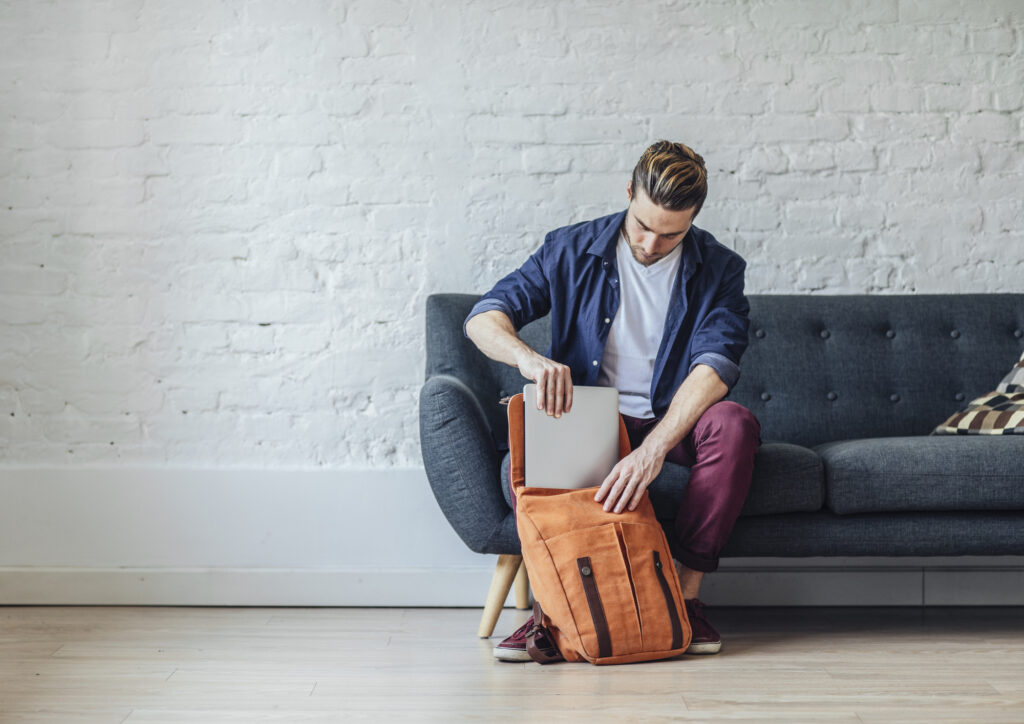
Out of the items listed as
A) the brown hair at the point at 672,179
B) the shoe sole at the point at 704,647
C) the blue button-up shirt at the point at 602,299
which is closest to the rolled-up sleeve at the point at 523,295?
the blue button-up shirt at the point at 602,299

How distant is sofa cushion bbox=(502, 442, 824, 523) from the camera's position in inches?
79.5

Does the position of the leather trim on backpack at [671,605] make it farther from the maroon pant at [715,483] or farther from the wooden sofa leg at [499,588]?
the wooden sofa leg at [499,588]

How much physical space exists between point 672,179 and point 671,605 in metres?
0.85

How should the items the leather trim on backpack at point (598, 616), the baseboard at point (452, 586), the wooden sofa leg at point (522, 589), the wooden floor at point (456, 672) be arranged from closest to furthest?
the wooden floor at point (456, 672)
the leather trim on backpack at point (598, 616)
the wooden sofa leg at point (522, 589)
the baseboard at point (452, 586)

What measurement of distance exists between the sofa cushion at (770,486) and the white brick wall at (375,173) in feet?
2.84

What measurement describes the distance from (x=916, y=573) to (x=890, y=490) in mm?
702

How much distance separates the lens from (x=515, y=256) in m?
2.74

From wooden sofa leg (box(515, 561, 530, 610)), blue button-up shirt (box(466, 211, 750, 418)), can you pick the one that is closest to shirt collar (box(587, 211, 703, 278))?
blue button-up shirt (box(466, 211, 750, 418))

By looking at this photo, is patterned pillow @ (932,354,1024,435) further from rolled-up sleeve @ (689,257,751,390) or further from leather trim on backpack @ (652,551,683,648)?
leather trim on backpack @ (652,551,683,648)

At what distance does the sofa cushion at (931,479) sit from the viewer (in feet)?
6.63

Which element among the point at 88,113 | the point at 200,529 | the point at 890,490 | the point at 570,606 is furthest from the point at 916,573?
the point at 88,113

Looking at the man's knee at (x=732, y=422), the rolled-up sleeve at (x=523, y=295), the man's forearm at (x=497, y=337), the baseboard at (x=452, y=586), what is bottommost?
the baseboard at (x=452, y=586)

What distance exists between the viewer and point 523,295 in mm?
2201

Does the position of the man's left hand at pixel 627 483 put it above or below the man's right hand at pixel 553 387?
below
